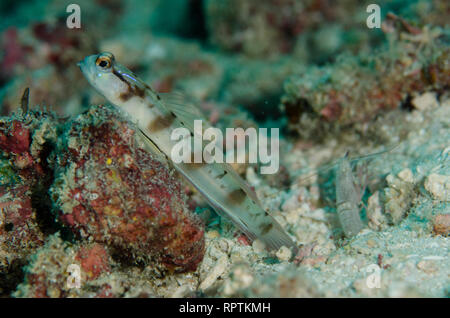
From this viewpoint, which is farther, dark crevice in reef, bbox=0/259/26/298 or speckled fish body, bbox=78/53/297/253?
speckled fish body, bbox=78/53/297/253

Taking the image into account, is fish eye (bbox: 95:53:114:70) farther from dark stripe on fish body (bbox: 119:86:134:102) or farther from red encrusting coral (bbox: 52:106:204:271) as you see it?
red encrusting coral (bbox: 52:106:204:271)

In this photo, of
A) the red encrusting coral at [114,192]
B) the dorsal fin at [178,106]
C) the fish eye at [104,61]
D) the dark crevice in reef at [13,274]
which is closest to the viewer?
the red encrusting coral at [114,192]

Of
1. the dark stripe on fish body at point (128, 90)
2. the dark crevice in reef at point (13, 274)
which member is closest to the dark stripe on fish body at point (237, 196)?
the dark stripe on fish body at point (128, 90)

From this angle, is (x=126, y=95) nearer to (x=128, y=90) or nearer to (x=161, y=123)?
(x=128, y=90)

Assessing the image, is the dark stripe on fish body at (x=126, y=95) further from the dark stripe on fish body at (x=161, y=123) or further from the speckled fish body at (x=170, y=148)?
the dark stripe on fish body at (x=161, y=123)

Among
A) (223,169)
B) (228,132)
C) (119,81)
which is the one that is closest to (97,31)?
(228,132)

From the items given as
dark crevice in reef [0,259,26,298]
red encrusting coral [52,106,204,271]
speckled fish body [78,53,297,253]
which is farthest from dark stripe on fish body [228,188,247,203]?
dark crevice in reef [0,259,26,298]

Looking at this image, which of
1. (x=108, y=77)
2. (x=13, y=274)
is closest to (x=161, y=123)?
(x=108, y=77)
